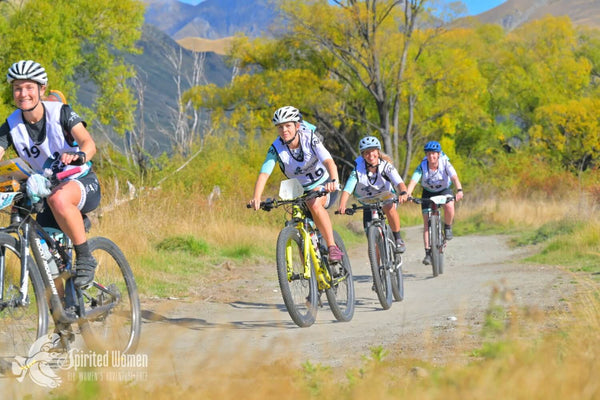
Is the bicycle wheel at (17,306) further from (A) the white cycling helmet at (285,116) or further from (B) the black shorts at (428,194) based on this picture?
(B) the black shorts at (428,194)

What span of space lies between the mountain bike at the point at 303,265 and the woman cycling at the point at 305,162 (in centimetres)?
11

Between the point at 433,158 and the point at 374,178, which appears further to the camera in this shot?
the point at 433,158

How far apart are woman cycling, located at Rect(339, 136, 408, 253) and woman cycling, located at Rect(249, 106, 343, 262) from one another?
1.76 meters

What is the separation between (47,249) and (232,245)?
966 centimetres

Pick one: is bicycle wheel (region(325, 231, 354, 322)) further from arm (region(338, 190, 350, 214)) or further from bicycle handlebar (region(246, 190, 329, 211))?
arm (region(338, 190, 350, 214))

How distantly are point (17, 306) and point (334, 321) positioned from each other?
145 inches

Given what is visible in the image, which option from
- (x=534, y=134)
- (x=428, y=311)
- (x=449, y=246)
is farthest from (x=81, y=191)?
(x=534, y=134)

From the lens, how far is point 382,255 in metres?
9.42

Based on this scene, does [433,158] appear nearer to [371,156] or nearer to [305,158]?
[371,156]

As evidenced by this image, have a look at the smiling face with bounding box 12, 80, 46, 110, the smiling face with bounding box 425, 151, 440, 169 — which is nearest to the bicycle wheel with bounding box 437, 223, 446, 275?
the smiling face with bounding box 425, 151, 440, 169

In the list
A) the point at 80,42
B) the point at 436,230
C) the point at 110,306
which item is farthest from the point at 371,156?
the point at 80,42

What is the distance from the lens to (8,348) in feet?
16.4

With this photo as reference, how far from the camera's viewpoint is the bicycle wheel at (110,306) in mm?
5664

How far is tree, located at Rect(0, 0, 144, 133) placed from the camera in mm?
33062
